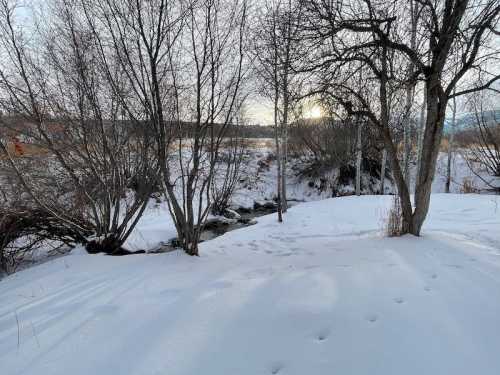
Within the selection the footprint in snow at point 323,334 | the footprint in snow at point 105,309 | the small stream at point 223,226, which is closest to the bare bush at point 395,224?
the footprint in snow at point 323,334

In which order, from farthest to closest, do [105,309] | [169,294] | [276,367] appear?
[169,294] < [105,309] < [276,367]

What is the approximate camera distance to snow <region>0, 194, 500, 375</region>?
1.63 meters

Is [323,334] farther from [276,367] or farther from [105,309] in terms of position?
[105,309]

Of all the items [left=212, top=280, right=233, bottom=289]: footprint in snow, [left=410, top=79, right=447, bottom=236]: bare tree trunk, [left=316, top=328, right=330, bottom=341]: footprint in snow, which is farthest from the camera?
[left=410, top=79, right=447, bottom=236]: bare tree trunk

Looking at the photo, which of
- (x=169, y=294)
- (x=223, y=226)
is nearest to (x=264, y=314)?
(x=169, y=294)

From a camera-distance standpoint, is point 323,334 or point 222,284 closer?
point 323,334

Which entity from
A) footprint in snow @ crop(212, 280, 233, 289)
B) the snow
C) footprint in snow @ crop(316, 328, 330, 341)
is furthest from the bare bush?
footprint in snow @ crop(316, 328, 330, 341)

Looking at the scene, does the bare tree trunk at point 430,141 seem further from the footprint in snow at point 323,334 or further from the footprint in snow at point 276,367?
the footprint in snow at point 276,367

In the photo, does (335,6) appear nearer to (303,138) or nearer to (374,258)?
(374,258)

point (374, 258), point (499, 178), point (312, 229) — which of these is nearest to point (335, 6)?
point (374, 258)

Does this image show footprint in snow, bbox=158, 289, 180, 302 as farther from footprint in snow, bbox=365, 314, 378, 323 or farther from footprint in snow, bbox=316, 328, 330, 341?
footprint in snow, bbox=365, 314, 378, 323

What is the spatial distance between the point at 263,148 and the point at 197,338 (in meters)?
18.0

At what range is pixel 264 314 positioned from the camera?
6.85ft

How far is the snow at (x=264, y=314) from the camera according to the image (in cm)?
163
